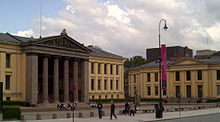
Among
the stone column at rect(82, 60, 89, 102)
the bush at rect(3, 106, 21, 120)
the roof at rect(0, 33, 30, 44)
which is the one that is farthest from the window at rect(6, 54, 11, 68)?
the bush at rect(3, 106, 21, 120)

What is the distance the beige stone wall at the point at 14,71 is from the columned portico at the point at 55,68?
1.23m

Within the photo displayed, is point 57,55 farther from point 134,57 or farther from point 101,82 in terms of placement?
point 134,57

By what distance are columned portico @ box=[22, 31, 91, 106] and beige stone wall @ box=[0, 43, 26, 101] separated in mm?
1233

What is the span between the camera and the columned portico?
58609 millimetres

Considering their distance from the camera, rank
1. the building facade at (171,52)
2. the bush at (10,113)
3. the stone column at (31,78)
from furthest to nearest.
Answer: the building facade at (171,52) < the stone column at (31,78) < the bush at (10,113)

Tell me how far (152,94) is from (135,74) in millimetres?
9925

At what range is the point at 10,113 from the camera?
3241 cm

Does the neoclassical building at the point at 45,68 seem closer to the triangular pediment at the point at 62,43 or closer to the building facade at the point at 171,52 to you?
the triangular pediment at the point at 62,43

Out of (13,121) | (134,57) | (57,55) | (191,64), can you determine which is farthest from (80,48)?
(134,57)

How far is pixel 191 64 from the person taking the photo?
287 ft

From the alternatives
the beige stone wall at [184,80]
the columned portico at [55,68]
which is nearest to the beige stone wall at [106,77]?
the columned portico at [55,68]

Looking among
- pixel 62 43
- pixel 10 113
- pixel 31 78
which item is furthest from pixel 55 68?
pixel 10 113

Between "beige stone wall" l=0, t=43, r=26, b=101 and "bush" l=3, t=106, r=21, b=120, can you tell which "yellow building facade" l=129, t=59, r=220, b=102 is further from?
"bush" l=3, t=106, r=21, b=120

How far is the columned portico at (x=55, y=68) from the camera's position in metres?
58.6
